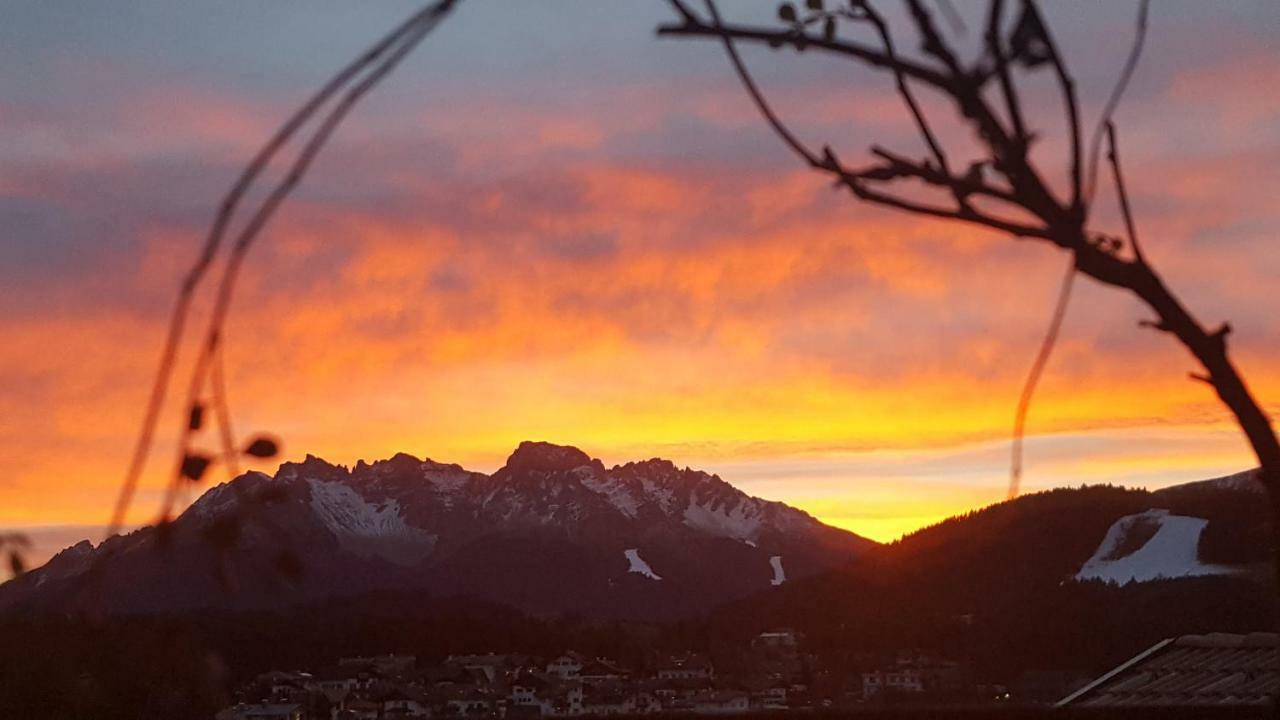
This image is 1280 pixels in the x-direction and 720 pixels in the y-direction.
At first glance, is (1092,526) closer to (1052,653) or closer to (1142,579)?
(1142,579)

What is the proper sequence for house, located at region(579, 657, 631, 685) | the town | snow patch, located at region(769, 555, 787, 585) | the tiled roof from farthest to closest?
1. snow patch, located at region(769, 555, 787, 585)
2. house, located at region(579, 657, 631, 685)
3. the town
4. the tiled roof

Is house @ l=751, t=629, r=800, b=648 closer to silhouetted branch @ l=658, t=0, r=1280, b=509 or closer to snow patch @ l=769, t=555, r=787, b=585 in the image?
silhouetted branch @ l=658, t=0, r=1280, b=509

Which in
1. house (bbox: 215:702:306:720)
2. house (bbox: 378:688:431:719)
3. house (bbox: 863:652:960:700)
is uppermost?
house (bbox: 215:702:306:720)

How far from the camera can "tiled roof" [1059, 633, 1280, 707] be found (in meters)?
5.63

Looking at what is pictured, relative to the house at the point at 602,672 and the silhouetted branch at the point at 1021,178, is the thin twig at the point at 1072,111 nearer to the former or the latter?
the silhouetted branch at the point at 1021,178

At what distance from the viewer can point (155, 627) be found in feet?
5.98

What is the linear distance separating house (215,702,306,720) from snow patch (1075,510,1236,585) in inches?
2155

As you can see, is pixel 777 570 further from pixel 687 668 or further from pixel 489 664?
Result: pixel 489 664

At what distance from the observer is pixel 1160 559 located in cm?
6031

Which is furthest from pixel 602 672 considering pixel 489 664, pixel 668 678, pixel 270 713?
pixel 270 713

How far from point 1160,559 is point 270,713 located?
61289 millimetres

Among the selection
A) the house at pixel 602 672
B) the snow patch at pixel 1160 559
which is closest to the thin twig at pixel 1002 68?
the house at pixel 602 672

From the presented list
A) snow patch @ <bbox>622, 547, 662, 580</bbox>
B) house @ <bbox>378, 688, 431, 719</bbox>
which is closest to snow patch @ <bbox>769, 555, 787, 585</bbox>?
snow patch @ <bbox>622, 547, 662, 580</bbox>

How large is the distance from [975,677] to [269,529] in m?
34.6
